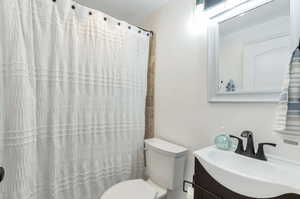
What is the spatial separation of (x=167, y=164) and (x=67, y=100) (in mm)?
999

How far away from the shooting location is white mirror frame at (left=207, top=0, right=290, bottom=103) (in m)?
1.02

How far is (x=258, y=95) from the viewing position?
3.21ft

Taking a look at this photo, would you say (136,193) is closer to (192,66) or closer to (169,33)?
(192,66)

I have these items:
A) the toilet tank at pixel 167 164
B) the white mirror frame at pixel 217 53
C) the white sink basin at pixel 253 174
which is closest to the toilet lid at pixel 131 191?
the toilet tank at pixel 167 164

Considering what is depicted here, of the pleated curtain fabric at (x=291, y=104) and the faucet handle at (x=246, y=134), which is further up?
the pleated curtain fabric at (x=291, y=104)

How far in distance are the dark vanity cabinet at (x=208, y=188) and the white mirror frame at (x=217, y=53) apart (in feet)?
1.71

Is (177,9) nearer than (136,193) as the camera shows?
No

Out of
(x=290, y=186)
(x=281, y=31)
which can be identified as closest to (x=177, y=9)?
(x=281, y=31)

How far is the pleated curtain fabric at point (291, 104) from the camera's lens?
705 millimetres

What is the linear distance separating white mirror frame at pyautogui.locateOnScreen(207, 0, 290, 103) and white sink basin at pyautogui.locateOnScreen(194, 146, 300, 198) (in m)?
0.37

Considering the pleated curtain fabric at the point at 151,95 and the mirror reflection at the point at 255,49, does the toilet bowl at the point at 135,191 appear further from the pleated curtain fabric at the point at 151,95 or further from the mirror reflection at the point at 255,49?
the mirror reflection at the point at 255,49

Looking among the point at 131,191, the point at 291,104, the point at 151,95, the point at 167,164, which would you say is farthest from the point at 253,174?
the point at 151,95

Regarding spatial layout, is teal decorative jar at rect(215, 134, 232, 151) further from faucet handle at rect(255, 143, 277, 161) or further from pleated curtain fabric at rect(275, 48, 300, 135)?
pleated curtain fabric at rect(275, 48, 300, 135)

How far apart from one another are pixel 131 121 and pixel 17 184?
984 millimetres
